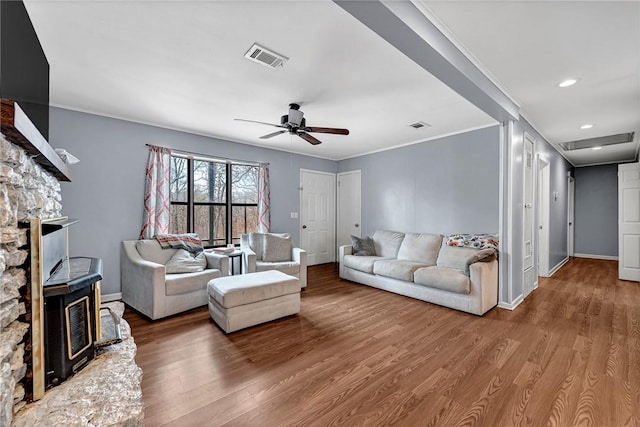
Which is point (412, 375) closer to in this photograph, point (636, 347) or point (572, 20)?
point (636, 347)

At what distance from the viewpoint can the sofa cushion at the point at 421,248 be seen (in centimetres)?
415

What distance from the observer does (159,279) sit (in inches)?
117

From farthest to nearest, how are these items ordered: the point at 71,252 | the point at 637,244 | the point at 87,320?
the point at 637,244, the point at 71,252, the point at 87,320

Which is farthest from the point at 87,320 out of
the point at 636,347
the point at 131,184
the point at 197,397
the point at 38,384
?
the point at 636,347

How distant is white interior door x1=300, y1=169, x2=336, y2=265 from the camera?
5.80 meters

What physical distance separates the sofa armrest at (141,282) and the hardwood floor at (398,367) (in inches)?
5.8

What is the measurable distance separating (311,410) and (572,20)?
300 centimetres

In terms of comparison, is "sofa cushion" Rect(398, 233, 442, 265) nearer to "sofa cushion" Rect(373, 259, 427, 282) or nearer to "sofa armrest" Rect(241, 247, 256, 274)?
"sofa cushion" Rect(373, 259, 427, 282)

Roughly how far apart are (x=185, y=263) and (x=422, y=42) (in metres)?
3.39

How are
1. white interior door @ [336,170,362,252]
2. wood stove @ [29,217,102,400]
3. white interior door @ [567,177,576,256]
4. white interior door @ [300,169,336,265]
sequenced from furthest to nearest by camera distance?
white interior door @ [567,177,576,256]
white interior door @ [336,170,362,252]
white interior door @ [300,169,336,265]
wood stove @ [29,217,102,400]

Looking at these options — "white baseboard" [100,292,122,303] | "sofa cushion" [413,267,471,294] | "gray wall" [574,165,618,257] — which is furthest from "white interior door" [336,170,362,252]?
"gray wall" [574,165,618,257]

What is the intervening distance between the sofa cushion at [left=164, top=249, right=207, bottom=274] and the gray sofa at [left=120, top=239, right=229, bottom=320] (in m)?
0.01

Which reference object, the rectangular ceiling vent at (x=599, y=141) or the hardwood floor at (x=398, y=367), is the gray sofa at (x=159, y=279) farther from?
the rectangular ceiling vent at (x=599, y=141)

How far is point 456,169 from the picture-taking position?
14.1 ft
